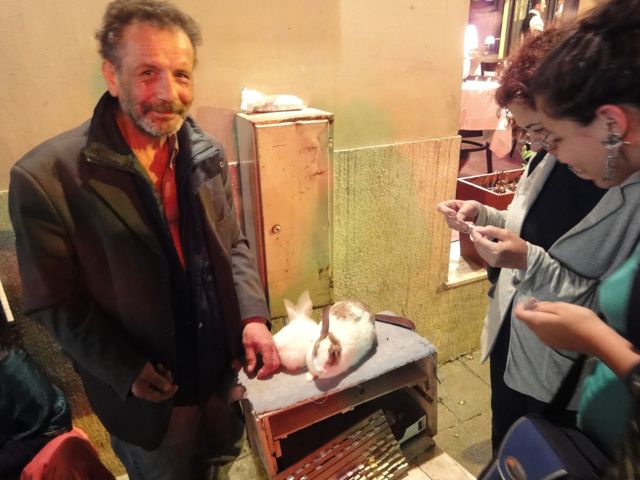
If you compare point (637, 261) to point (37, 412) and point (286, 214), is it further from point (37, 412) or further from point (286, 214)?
point (37, 412)

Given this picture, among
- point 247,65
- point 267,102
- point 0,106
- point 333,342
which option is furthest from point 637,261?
point 0,106

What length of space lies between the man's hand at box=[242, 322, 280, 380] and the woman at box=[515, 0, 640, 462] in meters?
0.93

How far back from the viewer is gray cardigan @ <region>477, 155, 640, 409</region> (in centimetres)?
134

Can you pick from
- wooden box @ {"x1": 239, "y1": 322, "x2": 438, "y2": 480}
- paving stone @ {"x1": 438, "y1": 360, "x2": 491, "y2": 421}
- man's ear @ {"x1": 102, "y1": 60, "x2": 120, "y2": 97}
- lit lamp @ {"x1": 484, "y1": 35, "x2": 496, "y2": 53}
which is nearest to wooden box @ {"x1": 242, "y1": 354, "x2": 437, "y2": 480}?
wooden box @ {"x1": 239, "y1": 322, "x2": 438, "y2": 480}

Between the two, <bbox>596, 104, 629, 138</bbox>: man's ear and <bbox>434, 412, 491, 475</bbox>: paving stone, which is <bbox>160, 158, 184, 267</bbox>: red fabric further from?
<bbox>434, 412, 491, 475</bbox>: paving stone

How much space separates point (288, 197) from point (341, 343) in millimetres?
778

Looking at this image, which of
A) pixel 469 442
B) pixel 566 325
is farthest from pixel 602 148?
pixel 469 442

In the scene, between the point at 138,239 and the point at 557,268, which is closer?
the point at 138,239

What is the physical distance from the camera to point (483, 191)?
312cm

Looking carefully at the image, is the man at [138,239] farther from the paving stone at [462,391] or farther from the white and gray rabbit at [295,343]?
the paving stone at [462,391]

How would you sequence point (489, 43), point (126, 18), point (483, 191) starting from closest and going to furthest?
point (126, 18) < point (483, 191) < point (489, 43)

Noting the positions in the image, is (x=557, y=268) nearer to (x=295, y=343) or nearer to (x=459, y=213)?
(x=459, y=213)

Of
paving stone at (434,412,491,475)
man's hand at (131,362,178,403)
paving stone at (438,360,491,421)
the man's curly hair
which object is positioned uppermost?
the man's curly hair

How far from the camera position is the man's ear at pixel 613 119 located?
3.60ft
